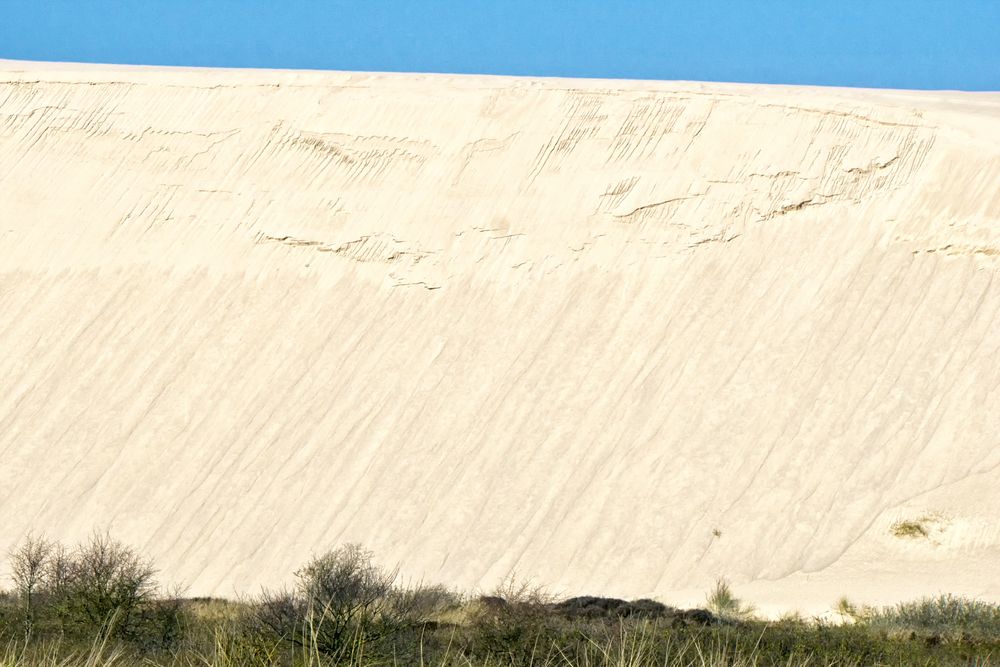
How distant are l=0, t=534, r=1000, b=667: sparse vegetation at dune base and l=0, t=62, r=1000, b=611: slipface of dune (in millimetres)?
Result: 2708

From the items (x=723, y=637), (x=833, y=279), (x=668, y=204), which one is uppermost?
(x=668, y=204)

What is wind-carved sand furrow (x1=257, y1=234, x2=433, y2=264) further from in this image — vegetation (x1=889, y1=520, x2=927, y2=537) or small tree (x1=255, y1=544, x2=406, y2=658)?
small tree (x1=255, y1=544, x2=406, y2=658)

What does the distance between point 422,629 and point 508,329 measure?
1080 centimetres

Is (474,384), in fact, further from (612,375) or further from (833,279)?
(833,279)

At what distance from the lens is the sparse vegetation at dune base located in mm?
7238

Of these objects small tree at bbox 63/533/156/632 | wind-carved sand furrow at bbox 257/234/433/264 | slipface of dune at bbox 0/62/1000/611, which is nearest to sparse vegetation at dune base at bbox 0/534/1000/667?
small tree at bbox 63/533/156/632

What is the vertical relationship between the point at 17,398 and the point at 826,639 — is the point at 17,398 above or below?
above

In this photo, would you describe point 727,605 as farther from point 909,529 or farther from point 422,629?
point 422,629

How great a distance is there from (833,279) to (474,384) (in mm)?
5062

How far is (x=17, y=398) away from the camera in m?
19.8

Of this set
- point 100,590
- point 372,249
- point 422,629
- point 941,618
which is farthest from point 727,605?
point 372,249

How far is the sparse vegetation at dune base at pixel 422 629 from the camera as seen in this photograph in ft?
23.7

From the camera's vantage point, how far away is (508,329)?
61.3 feet

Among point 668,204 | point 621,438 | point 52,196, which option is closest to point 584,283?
point 668,204
